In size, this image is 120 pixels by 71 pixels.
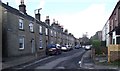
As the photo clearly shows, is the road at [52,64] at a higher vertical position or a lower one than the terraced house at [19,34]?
lower

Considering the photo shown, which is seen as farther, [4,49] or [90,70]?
Answer: [4,49]

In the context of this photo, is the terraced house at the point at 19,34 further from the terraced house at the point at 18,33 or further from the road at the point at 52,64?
the road at the point at 52,64

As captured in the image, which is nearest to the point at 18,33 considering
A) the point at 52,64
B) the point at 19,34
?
the point at 19,34

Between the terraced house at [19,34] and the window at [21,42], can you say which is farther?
the window at [21,42]

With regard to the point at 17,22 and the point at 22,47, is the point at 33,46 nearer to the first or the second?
the point at 22,47

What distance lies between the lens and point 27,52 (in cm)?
3531

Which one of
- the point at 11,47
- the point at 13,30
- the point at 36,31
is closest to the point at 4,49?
the point at 11,47

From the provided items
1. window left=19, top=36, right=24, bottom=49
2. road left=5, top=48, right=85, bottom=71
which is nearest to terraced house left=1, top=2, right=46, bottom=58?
window left=19, top=36, right=24, bottom=49

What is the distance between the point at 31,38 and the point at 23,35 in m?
4.33

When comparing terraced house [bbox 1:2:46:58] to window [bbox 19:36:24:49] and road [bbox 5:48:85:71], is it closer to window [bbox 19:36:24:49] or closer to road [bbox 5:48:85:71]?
window [bbox 19:36:24:49]

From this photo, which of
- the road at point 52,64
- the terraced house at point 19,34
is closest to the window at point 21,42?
the terraced house at point 19,34

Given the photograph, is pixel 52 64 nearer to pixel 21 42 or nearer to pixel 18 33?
pixel 18 33

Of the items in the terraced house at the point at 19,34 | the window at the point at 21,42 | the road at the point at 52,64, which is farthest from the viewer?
the window at the point at 21,42

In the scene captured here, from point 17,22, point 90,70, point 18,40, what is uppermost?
point 17,22
